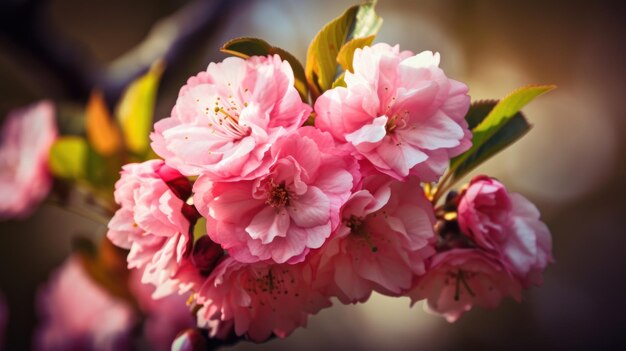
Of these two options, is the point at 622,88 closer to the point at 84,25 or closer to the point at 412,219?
the point at 84,25

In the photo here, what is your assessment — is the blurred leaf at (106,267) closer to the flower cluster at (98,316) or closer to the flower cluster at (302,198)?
the flower cluster at (98,316)

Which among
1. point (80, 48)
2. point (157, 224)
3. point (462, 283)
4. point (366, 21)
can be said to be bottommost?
point (80, 48)

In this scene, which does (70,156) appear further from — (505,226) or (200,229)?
(505,226)

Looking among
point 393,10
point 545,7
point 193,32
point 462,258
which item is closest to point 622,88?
point 545,7

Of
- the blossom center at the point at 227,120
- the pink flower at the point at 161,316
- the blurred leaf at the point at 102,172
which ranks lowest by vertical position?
the pink flower at the point at 161,316

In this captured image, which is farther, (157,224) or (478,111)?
(478,111)

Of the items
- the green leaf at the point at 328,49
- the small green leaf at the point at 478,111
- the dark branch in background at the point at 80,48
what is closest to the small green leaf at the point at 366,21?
the green leaf at the point at 328,49

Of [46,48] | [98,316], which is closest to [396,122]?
[98,316]
